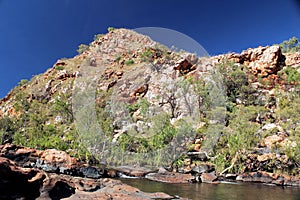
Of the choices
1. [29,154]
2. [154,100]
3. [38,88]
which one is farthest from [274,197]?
[38,88]

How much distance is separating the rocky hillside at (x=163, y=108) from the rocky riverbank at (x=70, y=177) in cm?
318

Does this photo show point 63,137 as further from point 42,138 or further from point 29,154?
point 29,154

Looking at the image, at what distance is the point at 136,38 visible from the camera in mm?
68188

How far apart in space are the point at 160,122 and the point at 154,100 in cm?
1566

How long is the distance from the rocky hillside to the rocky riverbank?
318 cm

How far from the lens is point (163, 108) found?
149ft

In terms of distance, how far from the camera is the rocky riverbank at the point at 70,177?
827cm

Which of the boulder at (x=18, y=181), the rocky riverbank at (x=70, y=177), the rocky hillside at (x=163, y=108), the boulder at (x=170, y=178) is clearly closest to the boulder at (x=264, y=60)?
the rocky hillside at (x=163, y=108)

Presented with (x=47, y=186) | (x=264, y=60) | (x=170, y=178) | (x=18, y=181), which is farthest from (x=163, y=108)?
(x=18, y=181)

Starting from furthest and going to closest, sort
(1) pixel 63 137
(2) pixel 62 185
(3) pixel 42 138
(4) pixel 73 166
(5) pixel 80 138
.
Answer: (1) pixel 63 137 < (3) pixel 42 138 < (5) pixel 80 138 < (4) pixel 73 166 < (2) pixel 62 185

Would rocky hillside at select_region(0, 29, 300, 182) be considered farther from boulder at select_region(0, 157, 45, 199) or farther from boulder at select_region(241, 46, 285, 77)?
boulder at select_region(0, 157, 45, 199)

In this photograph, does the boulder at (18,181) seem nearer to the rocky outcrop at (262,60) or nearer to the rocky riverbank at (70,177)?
the rocky riverbank at (70,177)

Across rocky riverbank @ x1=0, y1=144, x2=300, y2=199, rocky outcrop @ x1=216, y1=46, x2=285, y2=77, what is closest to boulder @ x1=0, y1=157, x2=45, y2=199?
rocky riverbank @ x1=0, y1=144, x2=300, y2=199

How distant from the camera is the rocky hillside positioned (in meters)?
27.3
